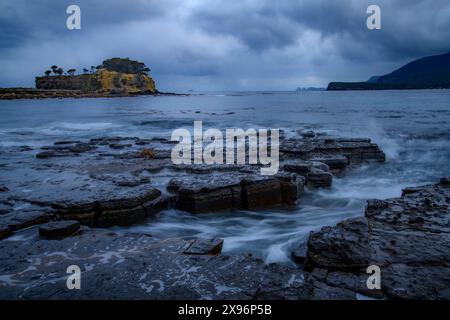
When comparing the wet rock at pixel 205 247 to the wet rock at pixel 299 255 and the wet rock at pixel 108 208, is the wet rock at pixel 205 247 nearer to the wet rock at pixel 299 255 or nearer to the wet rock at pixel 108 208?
the wet rock at pixel 299 255

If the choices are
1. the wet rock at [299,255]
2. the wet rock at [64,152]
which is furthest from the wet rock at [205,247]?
the wet rock at [64,152]

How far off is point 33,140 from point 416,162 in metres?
19.3

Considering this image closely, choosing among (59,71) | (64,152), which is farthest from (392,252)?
(59,71)

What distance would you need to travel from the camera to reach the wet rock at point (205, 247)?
5.14 m

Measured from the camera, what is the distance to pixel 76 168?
11.4 m

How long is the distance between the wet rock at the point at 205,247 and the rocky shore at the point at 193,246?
0.01 m

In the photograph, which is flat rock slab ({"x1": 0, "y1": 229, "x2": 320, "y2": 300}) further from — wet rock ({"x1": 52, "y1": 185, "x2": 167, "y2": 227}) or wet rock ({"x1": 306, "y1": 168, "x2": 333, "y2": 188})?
wet rock ({"x1": 306, "y1": 168, "x2": 333, "y2": 188})

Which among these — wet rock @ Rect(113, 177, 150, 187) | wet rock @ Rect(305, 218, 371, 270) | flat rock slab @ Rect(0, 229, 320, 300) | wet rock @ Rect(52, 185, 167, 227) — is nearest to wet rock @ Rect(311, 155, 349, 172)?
wet rock @ Rect(113, 177, 150, 187)

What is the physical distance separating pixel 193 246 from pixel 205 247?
172 millimetres

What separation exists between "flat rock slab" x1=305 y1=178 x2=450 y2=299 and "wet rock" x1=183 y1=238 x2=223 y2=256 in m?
1.29

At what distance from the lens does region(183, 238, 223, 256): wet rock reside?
16.9 feet

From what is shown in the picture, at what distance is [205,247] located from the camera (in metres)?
5.26

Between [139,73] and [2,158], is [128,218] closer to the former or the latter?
[2,158]
